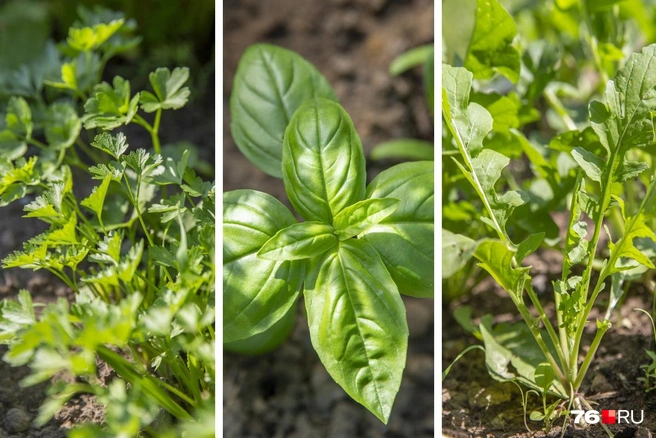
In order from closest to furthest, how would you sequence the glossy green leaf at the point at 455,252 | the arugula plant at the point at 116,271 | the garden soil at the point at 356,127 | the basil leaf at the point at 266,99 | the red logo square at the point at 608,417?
the arugula plant at the point at 116,271 → the glossy green leaf at the point at 455,252 → the red logo square at the point at 608,417 → the basil leaf at the point at 266,99 → the garden soil at the point at 356,127

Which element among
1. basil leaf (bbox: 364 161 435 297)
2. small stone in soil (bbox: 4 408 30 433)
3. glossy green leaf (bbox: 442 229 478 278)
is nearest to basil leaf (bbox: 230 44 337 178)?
basil leaf (bbox: 364 161 435 297)

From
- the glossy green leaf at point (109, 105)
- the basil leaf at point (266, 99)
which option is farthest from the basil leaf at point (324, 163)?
the glossy green leaf at point (109, 105)

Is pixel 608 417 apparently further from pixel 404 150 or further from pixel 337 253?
pixel 404 150

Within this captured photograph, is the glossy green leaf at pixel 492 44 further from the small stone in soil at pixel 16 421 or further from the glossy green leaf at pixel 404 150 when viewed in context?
the small stone in soil at pixel 16 421

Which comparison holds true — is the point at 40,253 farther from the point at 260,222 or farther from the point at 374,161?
the point at 374,161

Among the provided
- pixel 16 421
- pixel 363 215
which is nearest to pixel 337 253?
pixel 363 215

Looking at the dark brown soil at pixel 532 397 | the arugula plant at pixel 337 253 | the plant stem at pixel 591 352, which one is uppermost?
the arugula plant at pixel 337 253
